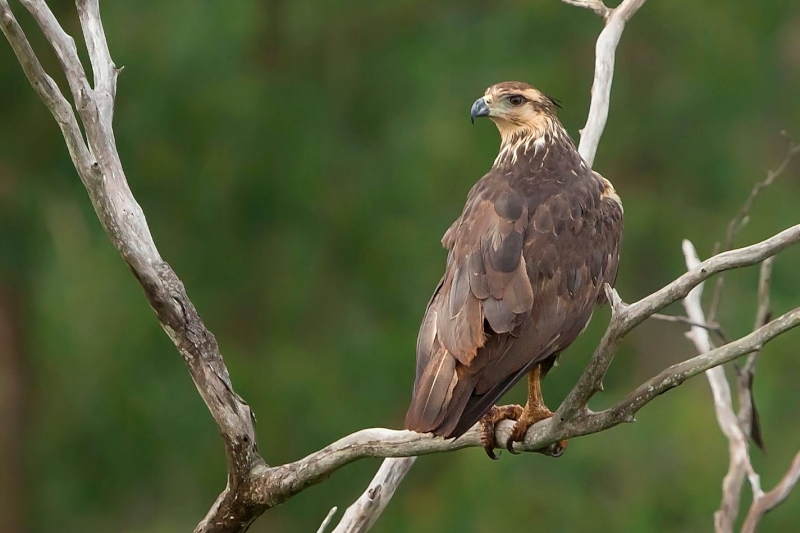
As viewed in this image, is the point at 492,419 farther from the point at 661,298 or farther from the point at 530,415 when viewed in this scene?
the point at 661,298

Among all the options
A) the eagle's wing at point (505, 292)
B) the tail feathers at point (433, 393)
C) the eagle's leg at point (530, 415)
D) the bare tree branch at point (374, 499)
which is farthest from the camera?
the bare tree branch at point (374, 499)

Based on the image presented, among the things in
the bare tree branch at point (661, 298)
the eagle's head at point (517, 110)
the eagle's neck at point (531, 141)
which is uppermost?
the eagle's head at point (517, 110)

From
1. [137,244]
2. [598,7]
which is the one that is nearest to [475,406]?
[137,244]

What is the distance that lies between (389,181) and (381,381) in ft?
4.26

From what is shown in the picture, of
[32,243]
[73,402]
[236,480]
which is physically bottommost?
[236,480]

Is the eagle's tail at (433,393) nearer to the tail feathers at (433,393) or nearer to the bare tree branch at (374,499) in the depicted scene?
the tail feathers at (433,393)

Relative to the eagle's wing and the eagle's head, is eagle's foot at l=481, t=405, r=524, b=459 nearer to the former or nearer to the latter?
the eagle's wing

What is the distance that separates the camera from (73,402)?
341 inches

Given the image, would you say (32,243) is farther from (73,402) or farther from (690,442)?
(690,442)

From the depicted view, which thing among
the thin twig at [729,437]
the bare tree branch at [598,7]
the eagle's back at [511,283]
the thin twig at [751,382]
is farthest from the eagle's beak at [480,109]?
the thin twig at [751,382]

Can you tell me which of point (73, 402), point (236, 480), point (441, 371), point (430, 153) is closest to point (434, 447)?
point (441, 371)

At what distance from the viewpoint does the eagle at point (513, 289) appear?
362cm

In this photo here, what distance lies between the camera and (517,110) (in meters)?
4.96

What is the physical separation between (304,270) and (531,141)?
395 cm
